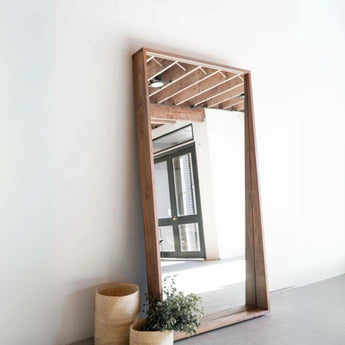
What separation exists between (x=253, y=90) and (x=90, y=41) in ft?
4.80

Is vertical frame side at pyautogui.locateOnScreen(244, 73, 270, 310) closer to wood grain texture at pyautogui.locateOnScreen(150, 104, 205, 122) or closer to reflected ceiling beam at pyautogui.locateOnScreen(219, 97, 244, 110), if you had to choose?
reflected ceiling beam at pyautogui.locateOnScreen(219, 97, 244, 110)

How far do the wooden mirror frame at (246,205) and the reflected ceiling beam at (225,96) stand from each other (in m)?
0.06

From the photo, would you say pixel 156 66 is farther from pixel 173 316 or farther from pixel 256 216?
pixel 173 316

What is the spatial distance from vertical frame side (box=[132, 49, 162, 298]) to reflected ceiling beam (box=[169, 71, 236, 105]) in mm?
246

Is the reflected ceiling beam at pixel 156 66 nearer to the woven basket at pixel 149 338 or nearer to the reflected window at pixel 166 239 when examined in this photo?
the reflected window at pixel 166 239

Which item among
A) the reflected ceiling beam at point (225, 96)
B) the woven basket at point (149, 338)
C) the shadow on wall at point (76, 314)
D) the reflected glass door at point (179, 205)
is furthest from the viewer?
the reflected ceiling beam at point (225, 96)

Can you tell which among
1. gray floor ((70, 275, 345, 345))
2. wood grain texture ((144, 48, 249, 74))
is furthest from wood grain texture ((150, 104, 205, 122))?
gray floor ((70, 275, 345, 345))

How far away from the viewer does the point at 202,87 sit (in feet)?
7.83

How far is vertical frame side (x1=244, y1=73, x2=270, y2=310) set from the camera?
2374 mm

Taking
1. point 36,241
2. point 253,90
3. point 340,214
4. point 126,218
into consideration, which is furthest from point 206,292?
point 340,214

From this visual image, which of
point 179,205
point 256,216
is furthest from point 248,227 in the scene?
point 179,205

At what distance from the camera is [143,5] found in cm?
227

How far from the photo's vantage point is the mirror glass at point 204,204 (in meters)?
2.11

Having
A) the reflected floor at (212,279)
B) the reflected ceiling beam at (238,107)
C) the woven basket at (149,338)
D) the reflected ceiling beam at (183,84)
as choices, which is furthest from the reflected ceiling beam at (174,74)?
the woven basket at (149,338)
